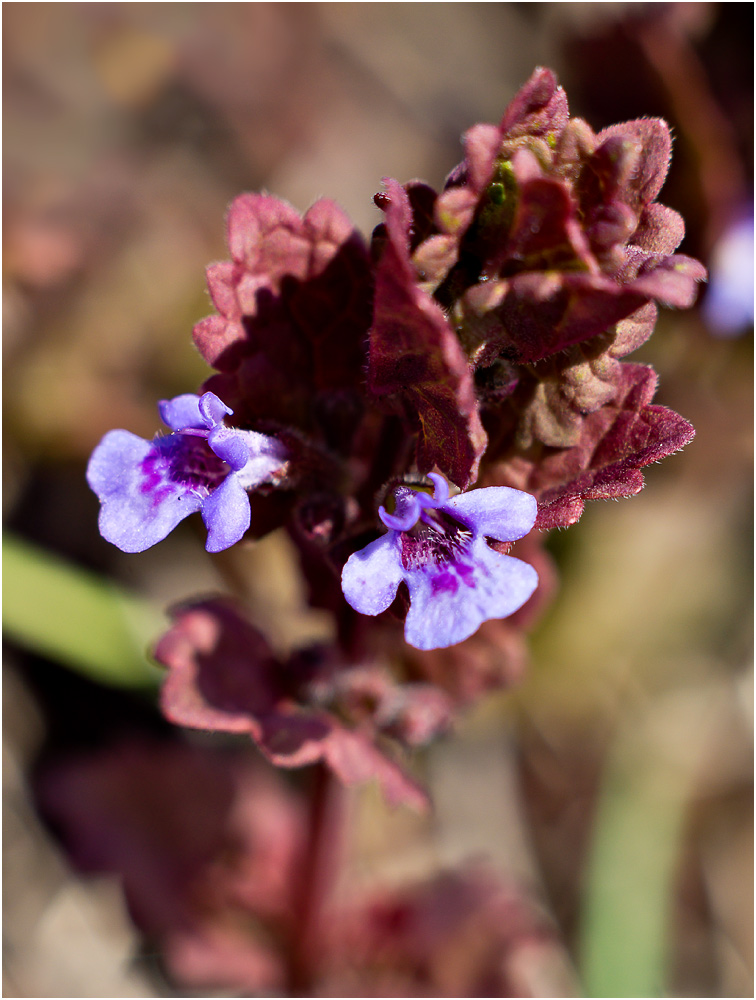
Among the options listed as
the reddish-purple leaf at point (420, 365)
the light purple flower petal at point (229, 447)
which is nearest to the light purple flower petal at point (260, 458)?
the light purple flower petal at point (229, 447)

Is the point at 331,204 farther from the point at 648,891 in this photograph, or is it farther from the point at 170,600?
the point at 648,891

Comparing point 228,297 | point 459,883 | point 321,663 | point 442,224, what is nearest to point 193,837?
point 459,883

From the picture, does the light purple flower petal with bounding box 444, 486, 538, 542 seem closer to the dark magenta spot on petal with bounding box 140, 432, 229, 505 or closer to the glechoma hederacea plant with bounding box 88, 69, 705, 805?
the glechoma hederacea plant with bounding box 88, 69, 705, 805

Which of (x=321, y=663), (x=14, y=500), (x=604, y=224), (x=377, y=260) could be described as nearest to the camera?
(x=604, y=224)

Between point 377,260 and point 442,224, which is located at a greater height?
point 442,224

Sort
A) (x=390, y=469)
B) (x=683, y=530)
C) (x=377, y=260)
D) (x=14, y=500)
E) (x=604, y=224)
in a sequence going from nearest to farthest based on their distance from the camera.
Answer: (x=604, y=224) → (x=377, y=260) → (x=390, y=469) → (x=14, y=500) → (x=683, y=530)

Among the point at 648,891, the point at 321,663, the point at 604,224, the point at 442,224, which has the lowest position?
the point at 648,891

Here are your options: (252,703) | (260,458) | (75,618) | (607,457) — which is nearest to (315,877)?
(252,703)

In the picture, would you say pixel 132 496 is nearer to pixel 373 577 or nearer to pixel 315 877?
pixel 373 577
